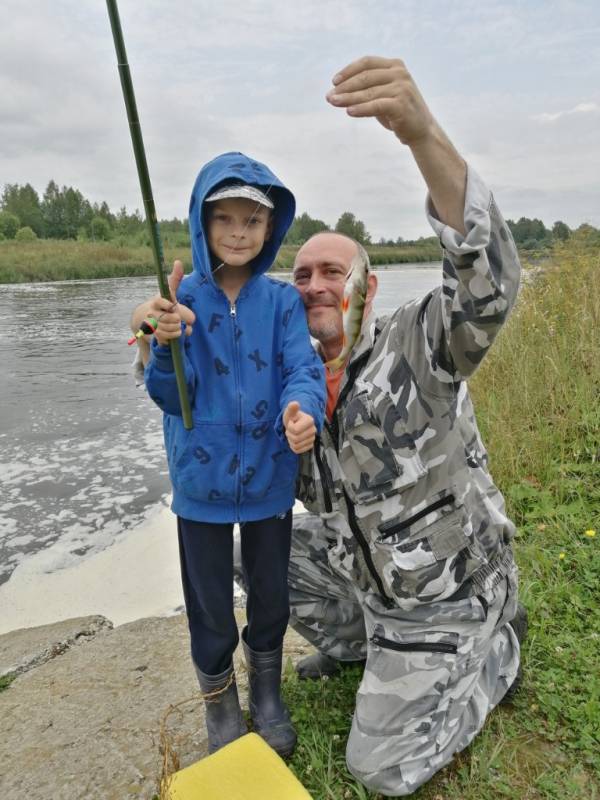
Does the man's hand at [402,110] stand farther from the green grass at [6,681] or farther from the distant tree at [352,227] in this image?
the green grass at [6,681]

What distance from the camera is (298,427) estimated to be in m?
1.90

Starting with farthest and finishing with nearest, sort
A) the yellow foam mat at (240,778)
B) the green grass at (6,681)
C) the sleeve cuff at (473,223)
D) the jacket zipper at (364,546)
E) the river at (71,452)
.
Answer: the river at (71,452) → the green grass at (6,681) → the jacket zipper at (364,546) → the yellow foam mat at (240,778) → the sleeve cuff at (473,223)

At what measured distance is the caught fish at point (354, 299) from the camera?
205 centimetres

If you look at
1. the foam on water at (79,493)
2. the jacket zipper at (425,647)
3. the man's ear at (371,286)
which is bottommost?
the foam on water at (79,493)

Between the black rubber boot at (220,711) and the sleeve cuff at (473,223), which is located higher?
the sleeve cuff at (473,223)

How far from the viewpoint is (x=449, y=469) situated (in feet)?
7.62

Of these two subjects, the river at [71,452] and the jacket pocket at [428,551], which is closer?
the jacket pocket at [428,551]

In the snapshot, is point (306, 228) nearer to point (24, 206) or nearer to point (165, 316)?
point (165, 316)

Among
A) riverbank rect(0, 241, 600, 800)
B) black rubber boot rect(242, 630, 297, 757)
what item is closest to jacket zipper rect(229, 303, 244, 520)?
black rubber boot rect(242, 630, 297, 757)

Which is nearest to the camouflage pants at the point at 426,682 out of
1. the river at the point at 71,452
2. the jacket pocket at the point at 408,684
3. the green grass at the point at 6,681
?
the jacket pocket at the point at 408,684

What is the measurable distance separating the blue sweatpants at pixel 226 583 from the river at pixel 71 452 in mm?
2863

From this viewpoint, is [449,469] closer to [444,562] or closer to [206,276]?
[444,562]

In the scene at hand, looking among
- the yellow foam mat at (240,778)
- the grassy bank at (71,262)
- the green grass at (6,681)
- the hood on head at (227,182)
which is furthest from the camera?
the grassy bank at (71,262)

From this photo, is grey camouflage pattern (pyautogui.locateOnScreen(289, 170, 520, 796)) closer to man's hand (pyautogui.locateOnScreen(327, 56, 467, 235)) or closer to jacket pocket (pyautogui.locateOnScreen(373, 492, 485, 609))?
jacket pocket (pyautogui.locateOnScreen(373, 492, 485, 609))
